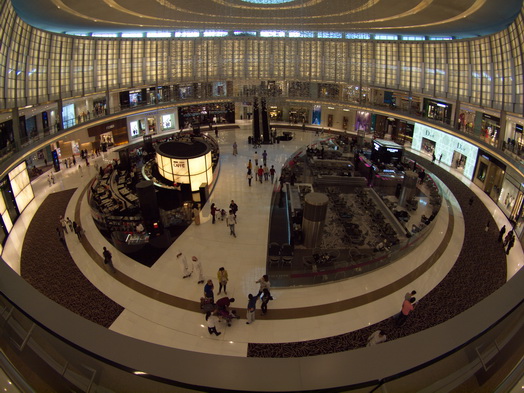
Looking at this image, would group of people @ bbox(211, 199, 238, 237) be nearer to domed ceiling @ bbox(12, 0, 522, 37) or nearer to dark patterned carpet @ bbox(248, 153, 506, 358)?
dark patterned carpet @ bbox(248, 153, 506, 358)

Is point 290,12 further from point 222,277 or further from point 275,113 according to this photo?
point 222,277

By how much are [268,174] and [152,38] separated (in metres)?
25.4

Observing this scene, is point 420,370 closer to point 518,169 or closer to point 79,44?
point 518,169

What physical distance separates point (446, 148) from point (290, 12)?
18533 mm

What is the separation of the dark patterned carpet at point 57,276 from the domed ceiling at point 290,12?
476 inches

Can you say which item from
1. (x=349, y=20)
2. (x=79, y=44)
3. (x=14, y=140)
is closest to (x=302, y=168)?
(x=349, y=20)

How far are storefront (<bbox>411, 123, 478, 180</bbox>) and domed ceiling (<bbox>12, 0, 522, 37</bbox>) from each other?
884 cm

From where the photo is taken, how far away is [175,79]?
4125 cm

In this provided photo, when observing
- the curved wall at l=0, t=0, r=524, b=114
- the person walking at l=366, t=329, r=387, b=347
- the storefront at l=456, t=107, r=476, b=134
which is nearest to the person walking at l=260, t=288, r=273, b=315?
the person walking at l=366, t=329, r=387, b=347

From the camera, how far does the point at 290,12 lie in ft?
85.0

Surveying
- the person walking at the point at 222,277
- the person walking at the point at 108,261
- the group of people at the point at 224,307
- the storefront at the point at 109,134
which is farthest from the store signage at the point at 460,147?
the storefront at the point at 109,134

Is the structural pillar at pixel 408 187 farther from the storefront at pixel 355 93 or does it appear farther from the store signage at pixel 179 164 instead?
the storefront at pixel 355 93

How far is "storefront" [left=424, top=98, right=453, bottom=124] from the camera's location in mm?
30473

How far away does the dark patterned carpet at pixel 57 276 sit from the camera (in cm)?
1209
